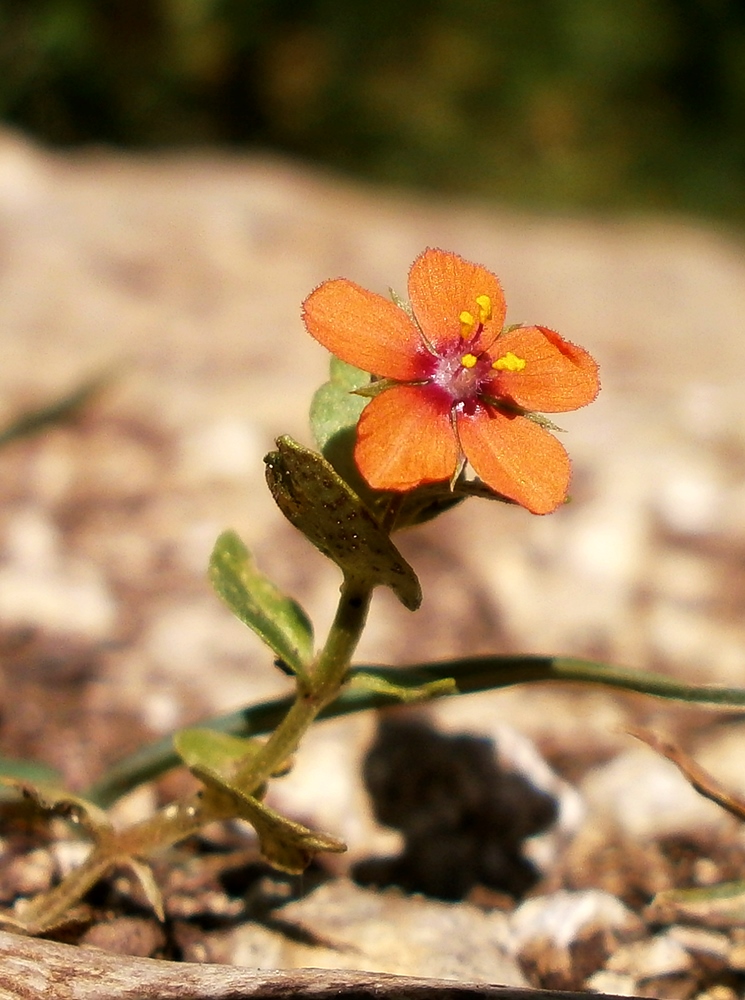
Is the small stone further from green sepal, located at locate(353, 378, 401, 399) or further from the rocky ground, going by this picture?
green sepal, located at locate(353, 378, 401, 399)

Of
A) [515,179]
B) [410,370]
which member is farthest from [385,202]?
[410,370]

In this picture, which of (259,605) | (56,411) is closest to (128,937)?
(259,605)

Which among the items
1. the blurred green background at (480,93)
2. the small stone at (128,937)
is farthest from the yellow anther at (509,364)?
the blurred green background at (480,93)

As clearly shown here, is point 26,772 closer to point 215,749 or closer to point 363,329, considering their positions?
point 215,749

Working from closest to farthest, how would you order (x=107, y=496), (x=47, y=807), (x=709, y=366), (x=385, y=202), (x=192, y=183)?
1. (x=47, y=807)
2. (x=107, y=496)
3. (x=709, y=366)
4. (x=192, y=183)
5. (x=385, y=202)

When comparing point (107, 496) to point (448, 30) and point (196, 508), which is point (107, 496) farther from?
point (448, 30)

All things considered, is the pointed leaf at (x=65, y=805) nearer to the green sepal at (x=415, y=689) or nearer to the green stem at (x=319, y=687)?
the green stem at (x=319, y=687)
